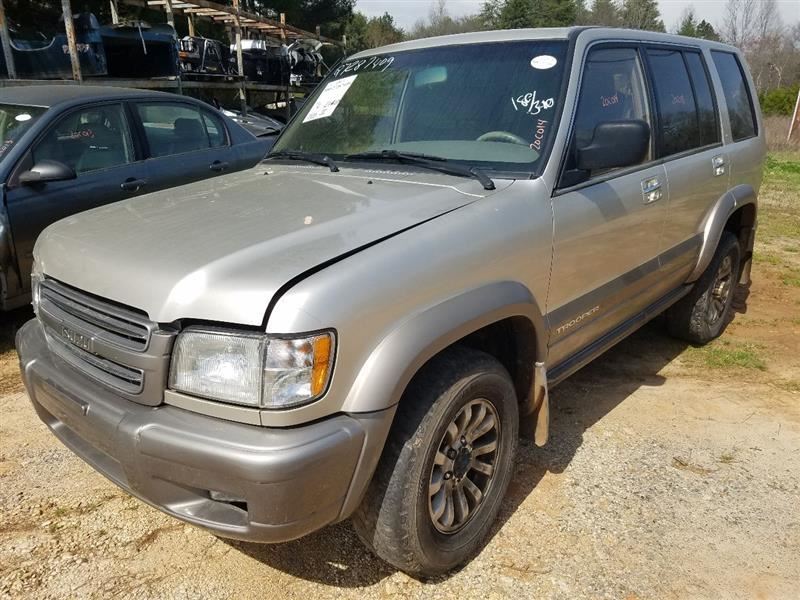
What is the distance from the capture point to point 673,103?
371 cm

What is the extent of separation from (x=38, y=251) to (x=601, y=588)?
2.51 meters

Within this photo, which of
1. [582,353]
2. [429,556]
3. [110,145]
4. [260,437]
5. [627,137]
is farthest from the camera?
[110,145]

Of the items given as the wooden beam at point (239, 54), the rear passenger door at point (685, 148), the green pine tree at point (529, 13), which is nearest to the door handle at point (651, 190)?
the rear passenger door at point (685, 148)

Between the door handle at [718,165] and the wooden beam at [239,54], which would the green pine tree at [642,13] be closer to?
the wooden beam at [239,54]

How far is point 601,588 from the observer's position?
7.93 feet

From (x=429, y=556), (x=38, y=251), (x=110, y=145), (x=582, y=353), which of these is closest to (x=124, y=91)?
(x=110, y=145)

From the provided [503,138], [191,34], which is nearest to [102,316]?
[503,138]

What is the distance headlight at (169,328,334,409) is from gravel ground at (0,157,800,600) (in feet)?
3.04

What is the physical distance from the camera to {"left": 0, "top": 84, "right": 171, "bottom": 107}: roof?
502 centimetres

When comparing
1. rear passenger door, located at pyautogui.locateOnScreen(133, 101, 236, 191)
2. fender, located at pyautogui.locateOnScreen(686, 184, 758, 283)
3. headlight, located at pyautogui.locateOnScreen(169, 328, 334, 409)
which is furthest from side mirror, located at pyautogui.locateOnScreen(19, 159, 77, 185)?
fender, located at pyautogui.locateOnScreen(686, 184, 758, 283)

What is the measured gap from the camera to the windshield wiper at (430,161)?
105 inches

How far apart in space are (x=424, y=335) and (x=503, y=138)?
1.18 meters

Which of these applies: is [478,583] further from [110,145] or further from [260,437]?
[110,145]

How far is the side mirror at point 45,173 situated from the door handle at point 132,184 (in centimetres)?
45
